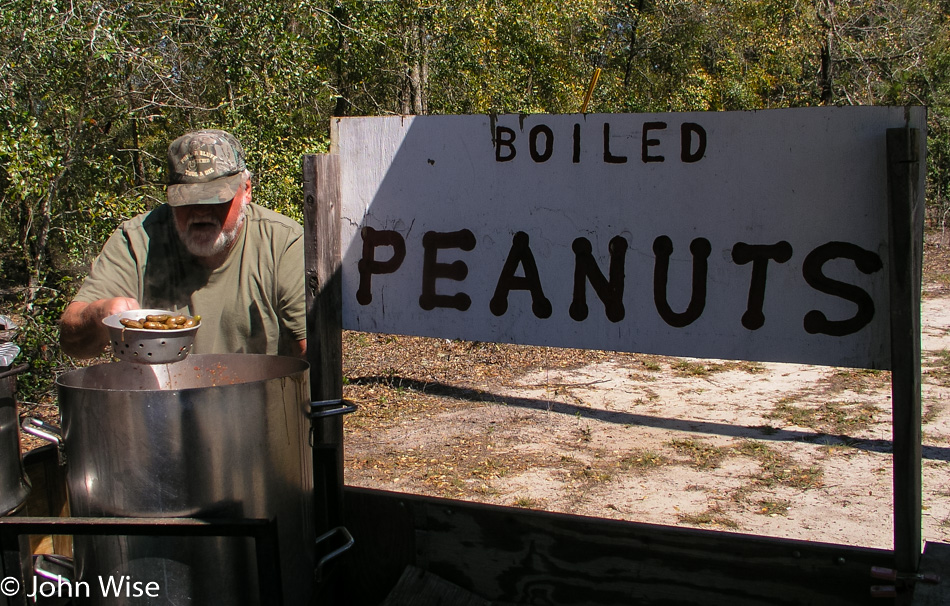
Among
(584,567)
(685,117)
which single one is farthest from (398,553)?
(685,117)

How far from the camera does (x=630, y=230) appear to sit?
2078mm

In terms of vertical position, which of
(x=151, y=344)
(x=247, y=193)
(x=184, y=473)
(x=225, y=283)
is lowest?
(x=184, y=473)

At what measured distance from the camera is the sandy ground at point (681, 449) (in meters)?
4.75

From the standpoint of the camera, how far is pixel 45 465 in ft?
8.14

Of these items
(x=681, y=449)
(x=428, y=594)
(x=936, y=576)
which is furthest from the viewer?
(x=681, y=449)

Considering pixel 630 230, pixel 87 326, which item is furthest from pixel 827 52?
pixel 87 326

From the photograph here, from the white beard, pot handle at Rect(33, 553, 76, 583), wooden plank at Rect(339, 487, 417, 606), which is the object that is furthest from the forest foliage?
pot handle at Rect(33, 553, 76, 583)

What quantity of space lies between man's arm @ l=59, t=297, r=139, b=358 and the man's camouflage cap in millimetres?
380

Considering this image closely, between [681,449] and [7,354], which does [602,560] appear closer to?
[7,354]

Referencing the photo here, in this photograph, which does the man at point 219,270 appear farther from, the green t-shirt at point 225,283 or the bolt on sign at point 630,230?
the bolt on sign at point 630,230

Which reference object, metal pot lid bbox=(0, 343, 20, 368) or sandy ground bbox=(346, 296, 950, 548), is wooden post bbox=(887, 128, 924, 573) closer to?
metal pot lid bbox=(0, 343, 20, 368)

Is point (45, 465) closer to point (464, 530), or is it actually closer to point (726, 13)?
point (464, 530)

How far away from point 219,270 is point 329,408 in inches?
38.7

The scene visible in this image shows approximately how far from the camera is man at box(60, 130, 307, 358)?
271 centimetres
